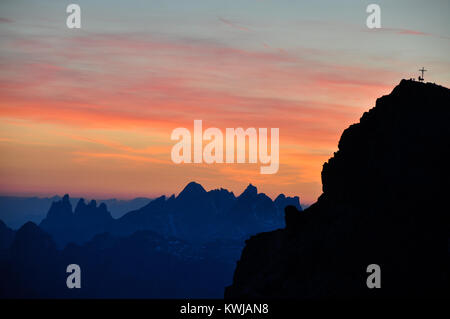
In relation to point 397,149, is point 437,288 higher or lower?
lower

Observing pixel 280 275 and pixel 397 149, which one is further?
pixel 280 275

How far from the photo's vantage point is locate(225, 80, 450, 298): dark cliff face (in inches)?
5015

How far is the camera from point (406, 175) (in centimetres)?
13400

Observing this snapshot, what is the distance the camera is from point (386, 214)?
134 meters

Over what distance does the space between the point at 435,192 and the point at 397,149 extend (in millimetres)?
11352

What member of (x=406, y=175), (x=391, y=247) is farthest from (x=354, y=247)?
(x=406, y=175)

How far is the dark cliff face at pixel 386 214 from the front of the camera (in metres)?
127

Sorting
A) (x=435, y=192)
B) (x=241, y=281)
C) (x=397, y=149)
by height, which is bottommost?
(x=241, y=281)

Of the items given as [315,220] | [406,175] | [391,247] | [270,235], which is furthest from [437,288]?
[270,235]

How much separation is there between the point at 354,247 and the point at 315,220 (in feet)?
47.3
